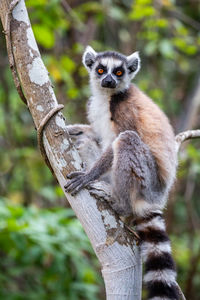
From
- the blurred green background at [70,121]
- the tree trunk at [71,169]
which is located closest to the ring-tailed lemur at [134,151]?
A: the tree trunk at [71,169]

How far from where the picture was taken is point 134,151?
326cm

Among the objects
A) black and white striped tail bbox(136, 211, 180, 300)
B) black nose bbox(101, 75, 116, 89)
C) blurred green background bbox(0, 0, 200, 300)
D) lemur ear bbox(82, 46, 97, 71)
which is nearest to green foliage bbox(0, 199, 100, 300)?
blurred green background bbox(0, 0, 200, 300)

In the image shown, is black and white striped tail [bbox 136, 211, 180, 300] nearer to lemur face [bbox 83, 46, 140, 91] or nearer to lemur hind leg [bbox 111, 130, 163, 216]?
lemur hind leg [bbox 111, 130, 163, 216]

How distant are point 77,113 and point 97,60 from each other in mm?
2632

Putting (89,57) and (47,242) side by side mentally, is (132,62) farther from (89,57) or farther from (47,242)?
(47,242)

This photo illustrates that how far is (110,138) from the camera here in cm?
362

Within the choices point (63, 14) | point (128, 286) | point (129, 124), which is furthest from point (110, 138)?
point (63, 14)

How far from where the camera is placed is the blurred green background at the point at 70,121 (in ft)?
13.0

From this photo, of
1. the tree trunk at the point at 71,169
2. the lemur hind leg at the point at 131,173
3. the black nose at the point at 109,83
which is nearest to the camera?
the tree trunk at the point at 71,169

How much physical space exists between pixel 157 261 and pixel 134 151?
97 centimetres

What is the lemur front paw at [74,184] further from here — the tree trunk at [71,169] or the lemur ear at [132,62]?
the lemur ear at [132,62]

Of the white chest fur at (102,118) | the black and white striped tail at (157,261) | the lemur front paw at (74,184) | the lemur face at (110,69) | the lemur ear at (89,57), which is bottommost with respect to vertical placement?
the black and white striped tail at (157,261)

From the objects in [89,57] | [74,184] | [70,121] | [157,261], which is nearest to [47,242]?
[157,261]

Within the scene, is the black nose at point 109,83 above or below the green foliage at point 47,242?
above
